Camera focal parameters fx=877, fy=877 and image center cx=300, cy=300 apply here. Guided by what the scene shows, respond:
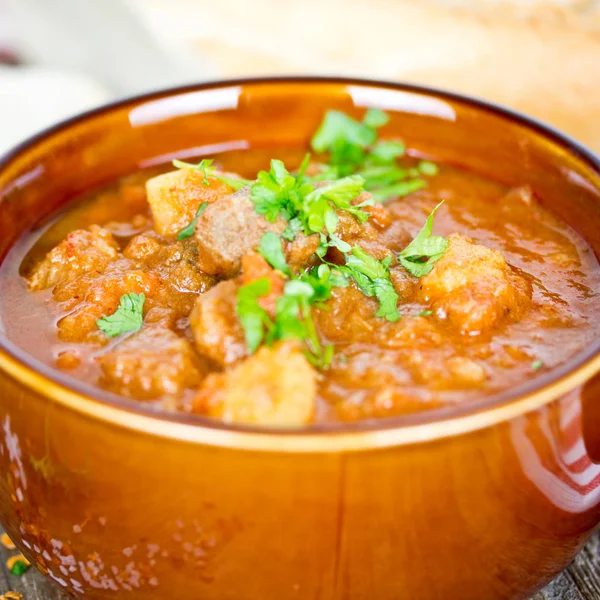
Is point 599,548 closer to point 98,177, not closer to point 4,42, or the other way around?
point 98,177

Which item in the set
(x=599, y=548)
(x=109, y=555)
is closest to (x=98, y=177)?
(x=109, y=555)

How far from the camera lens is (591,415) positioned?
1865mm

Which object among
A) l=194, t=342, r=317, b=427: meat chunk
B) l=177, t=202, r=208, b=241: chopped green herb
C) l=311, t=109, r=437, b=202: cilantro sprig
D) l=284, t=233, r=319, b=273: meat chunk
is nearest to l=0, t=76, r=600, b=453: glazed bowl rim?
l=194, t=342, r=317, b=427: meat chunk

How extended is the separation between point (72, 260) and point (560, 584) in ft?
5.45

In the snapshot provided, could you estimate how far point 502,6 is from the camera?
184 inches

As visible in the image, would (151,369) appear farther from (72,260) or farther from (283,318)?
(72,260)

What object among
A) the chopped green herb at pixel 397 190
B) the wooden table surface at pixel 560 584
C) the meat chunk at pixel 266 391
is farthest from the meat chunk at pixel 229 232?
the wooden table surface at pixel 560 584

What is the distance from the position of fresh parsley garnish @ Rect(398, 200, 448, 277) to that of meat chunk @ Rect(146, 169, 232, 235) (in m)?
0.62

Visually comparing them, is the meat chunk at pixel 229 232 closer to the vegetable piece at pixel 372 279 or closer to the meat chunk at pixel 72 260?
the vegetable piece at pixel 372 279

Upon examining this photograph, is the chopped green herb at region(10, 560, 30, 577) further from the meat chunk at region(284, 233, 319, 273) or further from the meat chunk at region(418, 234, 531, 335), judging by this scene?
the meat chunk at region(418, 234, 531, 335)

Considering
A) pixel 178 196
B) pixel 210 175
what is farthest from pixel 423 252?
pixel 178 196

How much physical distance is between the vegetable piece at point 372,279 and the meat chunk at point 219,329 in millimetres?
356

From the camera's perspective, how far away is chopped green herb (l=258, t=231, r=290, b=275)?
2168 mm

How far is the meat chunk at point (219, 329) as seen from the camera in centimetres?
201
